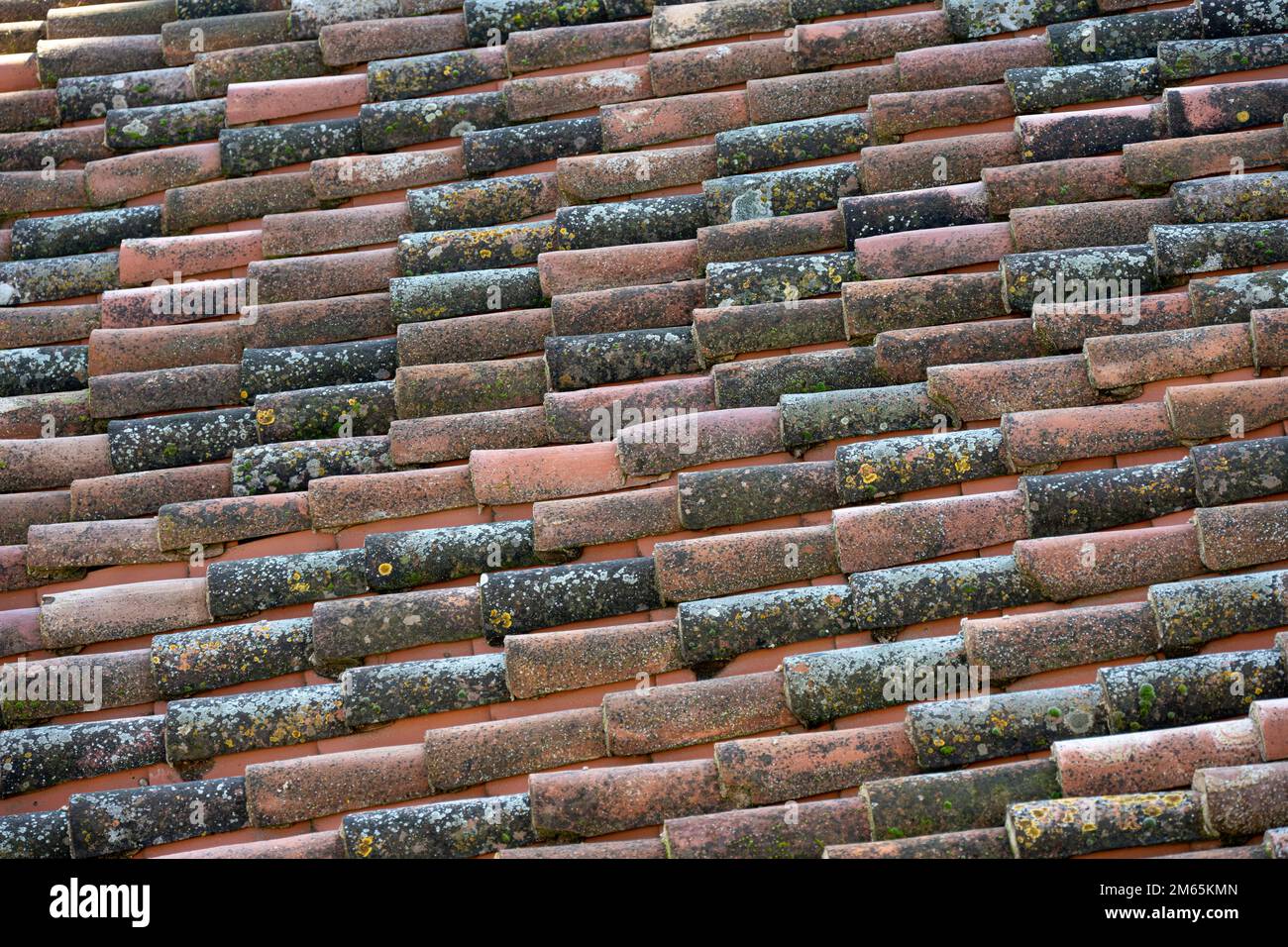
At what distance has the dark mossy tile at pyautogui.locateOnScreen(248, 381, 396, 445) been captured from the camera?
6.10 meters

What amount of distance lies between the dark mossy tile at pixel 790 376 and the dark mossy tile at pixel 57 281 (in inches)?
103

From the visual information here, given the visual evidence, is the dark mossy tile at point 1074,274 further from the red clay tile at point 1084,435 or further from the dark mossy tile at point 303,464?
the dark mossy tile at point 303,464

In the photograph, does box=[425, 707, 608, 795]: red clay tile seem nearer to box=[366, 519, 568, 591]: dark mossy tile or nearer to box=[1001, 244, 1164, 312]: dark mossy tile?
box=[366, 519, 568, 591]: dark mossy tile

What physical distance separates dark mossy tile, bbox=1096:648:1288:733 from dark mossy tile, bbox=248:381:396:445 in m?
2.71

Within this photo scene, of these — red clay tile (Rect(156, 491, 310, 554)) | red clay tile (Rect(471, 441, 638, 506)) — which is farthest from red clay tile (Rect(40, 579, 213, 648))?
red clay tile (Rect(471, 441, 638, 506))

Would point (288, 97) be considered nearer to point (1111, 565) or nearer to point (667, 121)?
point (667, 121)

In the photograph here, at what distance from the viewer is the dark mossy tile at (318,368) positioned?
629 cm

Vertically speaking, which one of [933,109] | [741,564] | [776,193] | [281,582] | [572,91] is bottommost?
[741,564]

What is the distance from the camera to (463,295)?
635cm

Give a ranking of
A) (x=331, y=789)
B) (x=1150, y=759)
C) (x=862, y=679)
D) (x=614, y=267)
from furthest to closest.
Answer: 1. (x=614, y=267)
2. (x=331, y=789)
3. (x=862, y=679)
4. (x=1150, y=759)

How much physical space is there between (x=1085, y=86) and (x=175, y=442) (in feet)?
11.8

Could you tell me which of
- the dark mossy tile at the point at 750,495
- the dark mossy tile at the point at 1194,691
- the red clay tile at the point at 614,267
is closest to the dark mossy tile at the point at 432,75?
the red clay tile at the point at 614,267

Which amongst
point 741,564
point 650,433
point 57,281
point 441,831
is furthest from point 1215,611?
point 57,281
